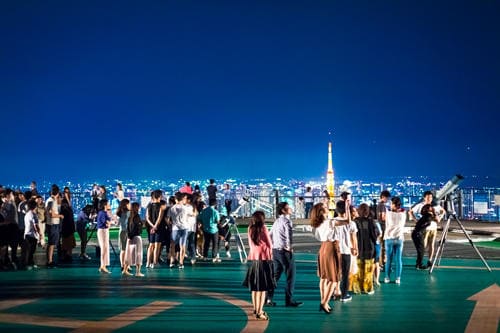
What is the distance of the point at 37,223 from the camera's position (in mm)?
18734

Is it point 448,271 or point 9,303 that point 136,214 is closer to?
point 9,303

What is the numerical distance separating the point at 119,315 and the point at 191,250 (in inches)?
305

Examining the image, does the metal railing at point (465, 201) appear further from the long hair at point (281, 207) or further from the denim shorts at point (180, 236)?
the long hair at point (281, 207)

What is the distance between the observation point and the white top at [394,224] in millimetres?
15336

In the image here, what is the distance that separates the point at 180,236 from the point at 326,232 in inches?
→ 272

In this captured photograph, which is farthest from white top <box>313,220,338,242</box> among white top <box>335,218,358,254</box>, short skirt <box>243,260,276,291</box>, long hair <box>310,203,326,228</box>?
short skirt <box>243,260,276,291</box>

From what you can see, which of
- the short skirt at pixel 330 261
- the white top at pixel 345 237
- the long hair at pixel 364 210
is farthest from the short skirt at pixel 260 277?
the long hair at pixel 364 210

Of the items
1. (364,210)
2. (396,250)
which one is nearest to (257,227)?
(364,210)

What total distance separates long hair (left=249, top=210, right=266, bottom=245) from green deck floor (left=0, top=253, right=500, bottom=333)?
127 centimetres

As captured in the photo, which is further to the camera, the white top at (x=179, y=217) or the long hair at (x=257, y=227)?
the white top at (x=179, y=217)

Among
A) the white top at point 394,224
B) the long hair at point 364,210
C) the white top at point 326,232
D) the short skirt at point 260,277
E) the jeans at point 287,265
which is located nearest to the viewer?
the short skirt at point 260,277

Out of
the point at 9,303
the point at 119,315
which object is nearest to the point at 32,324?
the point at 119,315

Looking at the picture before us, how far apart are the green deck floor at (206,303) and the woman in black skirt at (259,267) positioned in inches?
13.5

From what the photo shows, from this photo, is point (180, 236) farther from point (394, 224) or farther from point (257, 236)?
point (257, 236)
